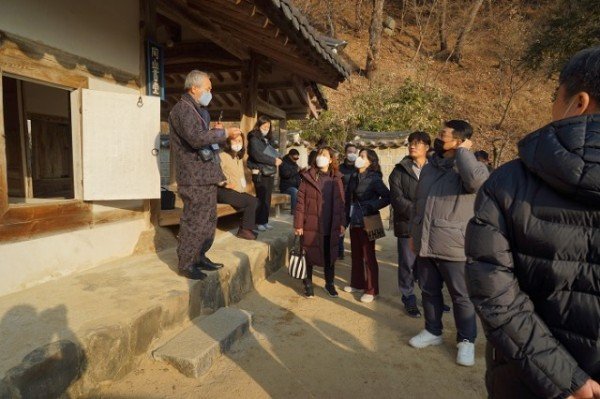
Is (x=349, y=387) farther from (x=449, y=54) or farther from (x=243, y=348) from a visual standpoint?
(x=449, y=54)

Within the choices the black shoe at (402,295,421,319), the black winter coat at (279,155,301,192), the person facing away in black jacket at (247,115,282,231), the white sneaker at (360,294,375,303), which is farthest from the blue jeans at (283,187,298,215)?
the black shoe at (402,295,421,319)

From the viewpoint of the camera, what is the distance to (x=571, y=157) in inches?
46.8

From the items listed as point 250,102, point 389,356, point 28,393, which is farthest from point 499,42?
point 28,393

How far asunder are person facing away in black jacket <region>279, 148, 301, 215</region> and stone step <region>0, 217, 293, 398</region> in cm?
503

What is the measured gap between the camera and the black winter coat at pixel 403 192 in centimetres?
443

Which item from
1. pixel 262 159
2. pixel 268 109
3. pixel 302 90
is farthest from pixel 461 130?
pixel 268 109

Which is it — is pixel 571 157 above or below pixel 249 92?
below

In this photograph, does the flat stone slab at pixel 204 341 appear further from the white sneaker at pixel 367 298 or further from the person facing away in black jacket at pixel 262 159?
the person facing away in black jacket at pixel 262 159

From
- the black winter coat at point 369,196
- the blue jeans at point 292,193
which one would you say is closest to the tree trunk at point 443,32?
the blue jeans at point 292,193

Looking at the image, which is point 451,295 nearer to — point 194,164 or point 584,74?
point 584,74

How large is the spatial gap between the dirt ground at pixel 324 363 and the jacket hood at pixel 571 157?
7.67 feet

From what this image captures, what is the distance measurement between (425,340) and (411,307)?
0.88m

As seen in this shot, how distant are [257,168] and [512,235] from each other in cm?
532

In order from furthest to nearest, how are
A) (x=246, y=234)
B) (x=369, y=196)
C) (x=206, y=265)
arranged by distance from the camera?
(x=246, y=234)
(x=369, y=196)
(x=206, y=265)
